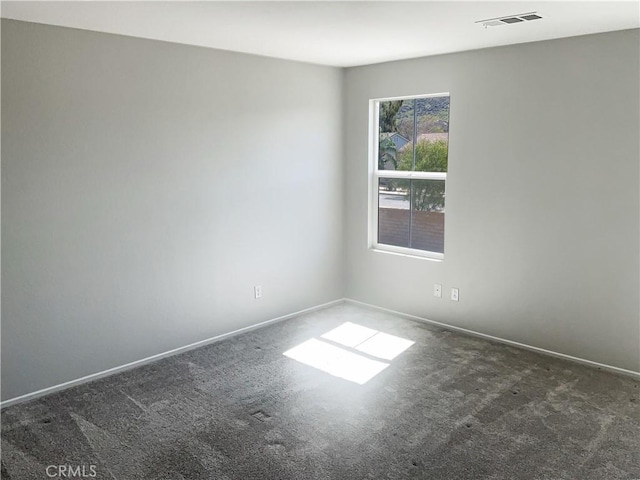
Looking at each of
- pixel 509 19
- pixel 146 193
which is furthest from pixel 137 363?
pixel 509 19

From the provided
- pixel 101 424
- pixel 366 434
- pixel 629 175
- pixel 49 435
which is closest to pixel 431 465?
pixel 366 434

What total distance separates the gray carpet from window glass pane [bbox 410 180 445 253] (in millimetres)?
1038

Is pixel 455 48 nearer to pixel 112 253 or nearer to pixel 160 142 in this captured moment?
pixel 160 142

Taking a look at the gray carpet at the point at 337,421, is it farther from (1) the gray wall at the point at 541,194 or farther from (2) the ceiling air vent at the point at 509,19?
(2) the ceiling air vent at the point at 509,19

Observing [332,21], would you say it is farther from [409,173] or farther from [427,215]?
[427,215]

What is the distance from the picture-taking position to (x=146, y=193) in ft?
12.5

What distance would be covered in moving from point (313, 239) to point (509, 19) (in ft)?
8.38

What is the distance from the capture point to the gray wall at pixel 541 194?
11.7 ft

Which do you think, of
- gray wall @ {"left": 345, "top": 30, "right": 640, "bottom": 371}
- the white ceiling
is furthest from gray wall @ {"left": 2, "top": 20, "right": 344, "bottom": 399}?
gray wall @ {"left": 345, "top": 30, "right": 640, "bottom": 371}

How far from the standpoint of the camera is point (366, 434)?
2.98 metres

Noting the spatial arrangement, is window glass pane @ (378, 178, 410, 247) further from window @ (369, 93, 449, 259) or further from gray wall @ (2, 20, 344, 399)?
gray wall @ (2, 20, 344, 399)

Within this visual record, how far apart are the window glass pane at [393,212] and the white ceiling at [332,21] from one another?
1.28 meters

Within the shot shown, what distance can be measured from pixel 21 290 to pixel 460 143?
3281mm

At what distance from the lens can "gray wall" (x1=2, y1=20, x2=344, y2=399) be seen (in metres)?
3.26
